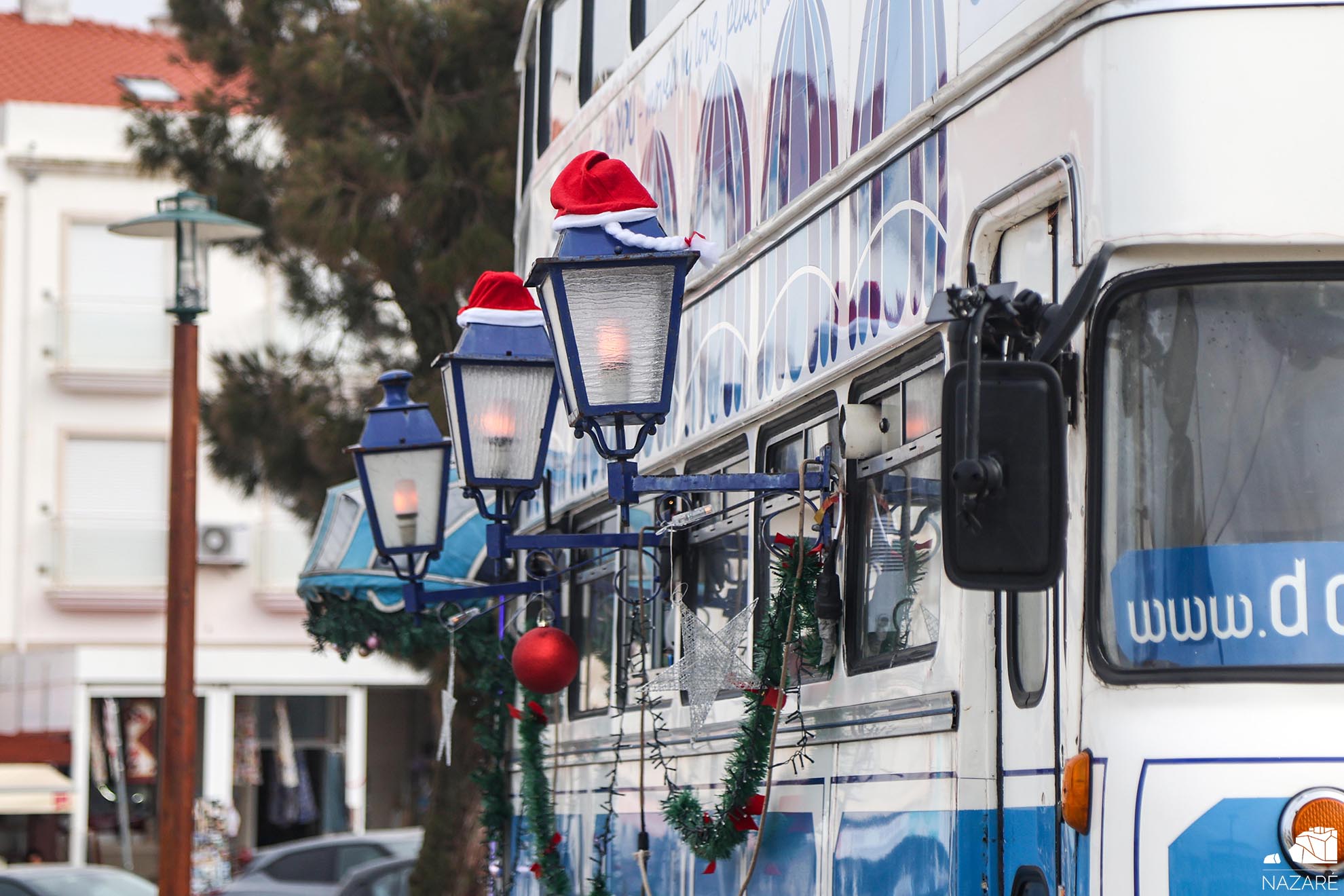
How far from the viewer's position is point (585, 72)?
342 inches

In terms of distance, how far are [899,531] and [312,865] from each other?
14956 millimetres

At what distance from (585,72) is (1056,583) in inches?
212

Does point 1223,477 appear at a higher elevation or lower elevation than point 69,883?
higher

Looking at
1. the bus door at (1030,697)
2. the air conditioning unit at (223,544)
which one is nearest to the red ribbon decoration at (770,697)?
the bus door at (1030,697)

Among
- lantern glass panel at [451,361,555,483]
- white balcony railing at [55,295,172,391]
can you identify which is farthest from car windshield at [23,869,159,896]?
white balcony railing at [55,295,172,391]

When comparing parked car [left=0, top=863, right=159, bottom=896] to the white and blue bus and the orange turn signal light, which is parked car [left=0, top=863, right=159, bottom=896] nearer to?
the white and blue bus

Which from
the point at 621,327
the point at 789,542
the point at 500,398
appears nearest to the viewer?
the point at 789,542

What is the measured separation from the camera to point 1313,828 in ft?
11.1

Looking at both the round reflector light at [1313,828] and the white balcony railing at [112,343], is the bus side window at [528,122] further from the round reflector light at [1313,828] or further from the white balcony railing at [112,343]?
the white balcony railing at [112,343]

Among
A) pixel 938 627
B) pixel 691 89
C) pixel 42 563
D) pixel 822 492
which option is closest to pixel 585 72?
pixel 691 89

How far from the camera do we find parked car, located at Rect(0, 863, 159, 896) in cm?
1587

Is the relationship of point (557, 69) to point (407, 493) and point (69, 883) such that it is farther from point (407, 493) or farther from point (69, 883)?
point (69, 883)
